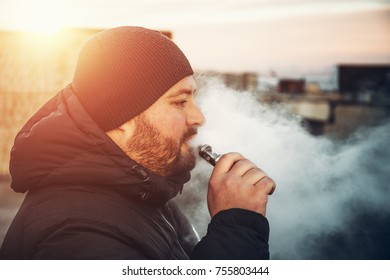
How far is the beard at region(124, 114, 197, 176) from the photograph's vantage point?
4.21 feet

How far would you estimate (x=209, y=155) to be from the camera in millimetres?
1358

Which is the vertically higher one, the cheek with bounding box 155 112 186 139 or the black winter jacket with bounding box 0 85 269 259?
the cheek with bounding box 155 112 186 139

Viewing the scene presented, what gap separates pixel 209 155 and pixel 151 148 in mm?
207

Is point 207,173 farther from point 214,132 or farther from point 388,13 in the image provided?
point 388,13

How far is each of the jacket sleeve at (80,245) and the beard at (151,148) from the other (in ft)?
1.08

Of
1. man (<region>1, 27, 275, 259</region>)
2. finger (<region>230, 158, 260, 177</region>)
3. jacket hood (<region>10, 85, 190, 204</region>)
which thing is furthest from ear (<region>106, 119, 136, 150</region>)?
finger (<region>230, 158, 260, 177</region>)

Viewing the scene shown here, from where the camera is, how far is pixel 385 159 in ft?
7.36

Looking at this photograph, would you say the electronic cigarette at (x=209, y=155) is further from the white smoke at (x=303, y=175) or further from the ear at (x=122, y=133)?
the white smoke at (x=303, y=175)

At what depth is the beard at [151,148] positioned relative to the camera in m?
1.28

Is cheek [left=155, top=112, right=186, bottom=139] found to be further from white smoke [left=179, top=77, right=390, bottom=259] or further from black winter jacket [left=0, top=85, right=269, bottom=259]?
white smoke [left=179, top=77, right=390, bottom=259]

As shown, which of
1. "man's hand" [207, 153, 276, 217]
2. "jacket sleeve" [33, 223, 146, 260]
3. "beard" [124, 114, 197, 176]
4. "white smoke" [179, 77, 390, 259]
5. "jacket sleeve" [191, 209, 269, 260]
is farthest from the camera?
"white smoke" [179, 77, 390, 259]

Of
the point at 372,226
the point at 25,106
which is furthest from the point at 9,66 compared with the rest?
the point at 372,226

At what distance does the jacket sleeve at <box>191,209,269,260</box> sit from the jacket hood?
23 cm

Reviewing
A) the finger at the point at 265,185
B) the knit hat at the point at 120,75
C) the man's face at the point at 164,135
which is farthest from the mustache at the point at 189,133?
the finger at the point at 265,185
